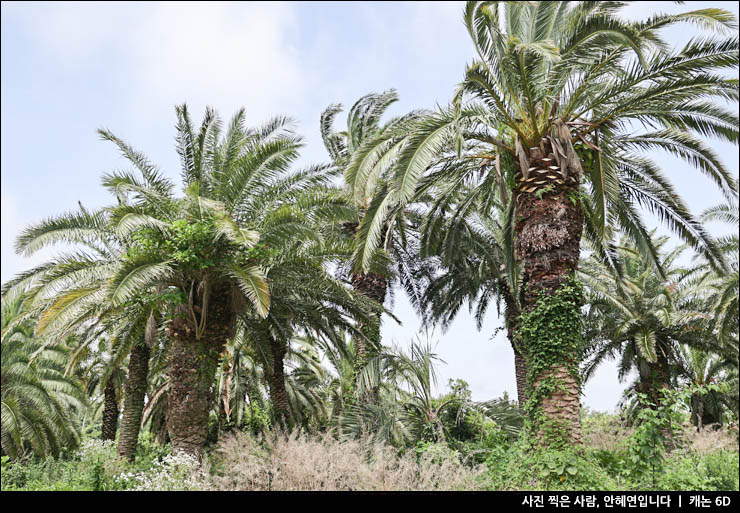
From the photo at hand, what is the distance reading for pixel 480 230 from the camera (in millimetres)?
18797

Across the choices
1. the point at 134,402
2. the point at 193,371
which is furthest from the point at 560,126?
the point at 134,402

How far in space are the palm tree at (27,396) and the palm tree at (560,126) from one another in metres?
17.4

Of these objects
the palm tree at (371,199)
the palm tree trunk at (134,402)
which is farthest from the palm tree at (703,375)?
the palm tree trunk at (134,402)

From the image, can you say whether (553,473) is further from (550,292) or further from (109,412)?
(109,412)

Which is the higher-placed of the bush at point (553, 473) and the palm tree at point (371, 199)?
the palm tree at point (371, 199)

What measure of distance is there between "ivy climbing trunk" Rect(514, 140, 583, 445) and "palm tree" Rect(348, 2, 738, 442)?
0.02 m

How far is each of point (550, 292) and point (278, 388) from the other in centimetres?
1033

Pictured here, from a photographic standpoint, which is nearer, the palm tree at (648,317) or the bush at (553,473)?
the bush at (553,473)

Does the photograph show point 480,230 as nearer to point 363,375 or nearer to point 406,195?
point 363,375

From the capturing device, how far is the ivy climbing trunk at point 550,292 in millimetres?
9695

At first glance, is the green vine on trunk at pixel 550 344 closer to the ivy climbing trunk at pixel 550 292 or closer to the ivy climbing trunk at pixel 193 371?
the ivy climbing trunk at pixel 550 292
